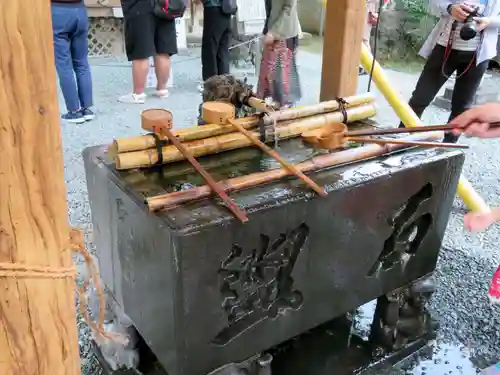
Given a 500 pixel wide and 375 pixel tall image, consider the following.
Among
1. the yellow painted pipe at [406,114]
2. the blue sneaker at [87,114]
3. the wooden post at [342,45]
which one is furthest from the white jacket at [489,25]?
the blue sneaker at [87,114]

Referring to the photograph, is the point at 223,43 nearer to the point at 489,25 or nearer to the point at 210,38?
the point at 210,38

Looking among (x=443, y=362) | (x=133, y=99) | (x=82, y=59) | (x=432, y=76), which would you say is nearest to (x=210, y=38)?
(x=133, y=99)

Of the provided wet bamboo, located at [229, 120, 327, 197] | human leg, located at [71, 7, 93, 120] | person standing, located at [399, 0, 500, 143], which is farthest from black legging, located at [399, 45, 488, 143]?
human leg, located at [71, 7, 93, 120]

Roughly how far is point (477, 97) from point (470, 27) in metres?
2.35

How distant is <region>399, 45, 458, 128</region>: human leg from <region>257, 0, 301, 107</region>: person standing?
109 cm

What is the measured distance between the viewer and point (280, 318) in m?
1.56

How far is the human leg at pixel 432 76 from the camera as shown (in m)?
3.26

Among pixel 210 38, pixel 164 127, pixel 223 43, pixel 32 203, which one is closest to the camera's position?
pixel 32 203

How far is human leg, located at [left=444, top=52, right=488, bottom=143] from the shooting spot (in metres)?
3.20

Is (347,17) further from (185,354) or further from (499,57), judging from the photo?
(499,57)

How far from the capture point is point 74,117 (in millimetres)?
4332

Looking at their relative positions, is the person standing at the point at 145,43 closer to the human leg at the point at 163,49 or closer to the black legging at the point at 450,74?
the human leg at the point at 163,49

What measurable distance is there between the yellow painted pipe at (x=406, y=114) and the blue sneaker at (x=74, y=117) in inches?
94.5

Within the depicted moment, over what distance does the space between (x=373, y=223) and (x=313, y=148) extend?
1.09 feet
